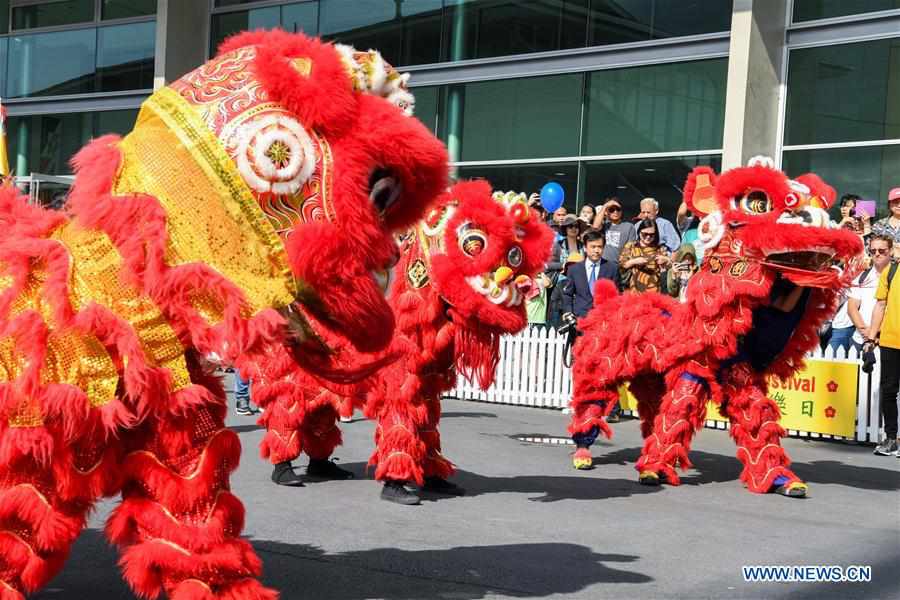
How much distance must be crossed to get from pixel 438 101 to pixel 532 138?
1870 mm

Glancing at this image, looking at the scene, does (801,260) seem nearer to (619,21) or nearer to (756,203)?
(756,203)

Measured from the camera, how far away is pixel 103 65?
21.0 m

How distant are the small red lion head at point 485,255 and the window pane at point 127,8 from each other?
1621 centimetres

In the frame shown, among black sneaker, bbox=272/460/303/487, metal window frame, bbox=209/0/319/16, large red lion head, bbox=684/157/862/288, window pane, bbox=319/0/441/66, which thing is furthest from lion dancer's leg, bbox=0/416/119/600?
metal window frame, bbox=209/0/319/16

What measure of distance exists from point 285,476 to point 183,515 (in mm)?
3641

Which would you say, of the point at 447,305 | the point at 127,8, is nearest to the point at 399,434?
the point at 447,305

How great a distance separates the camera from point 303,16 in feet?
61.9

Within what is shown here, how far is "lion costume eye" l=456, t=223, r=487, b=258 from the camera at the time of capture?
233 inches

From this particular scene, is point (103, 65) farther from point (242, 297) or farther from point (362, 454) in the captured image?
point (242, 297)

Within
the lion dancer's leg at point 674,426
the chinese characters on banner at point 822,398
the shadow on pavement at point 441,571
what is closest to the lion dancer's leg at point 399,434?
the shadow on pavement at point 441,571

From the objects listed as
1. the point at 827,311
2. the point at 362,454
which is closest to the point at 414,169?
the point at 827,311

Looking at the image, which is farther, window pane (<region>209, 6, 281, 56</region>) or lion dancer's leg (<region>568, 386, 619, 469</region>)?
window pane (<region>209, 6, 281, 56</region>)

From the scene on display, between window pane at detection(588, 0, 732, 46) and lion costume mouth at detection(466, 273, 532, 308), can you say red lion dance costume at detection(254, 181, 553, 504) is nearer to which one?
lion costume mouth at detection(466, 273, 532, 308)

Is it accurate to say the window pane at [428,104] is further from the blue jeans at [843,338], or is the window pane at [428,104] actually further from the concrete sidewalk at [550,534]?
the concrete sidewalk at [550,534]
